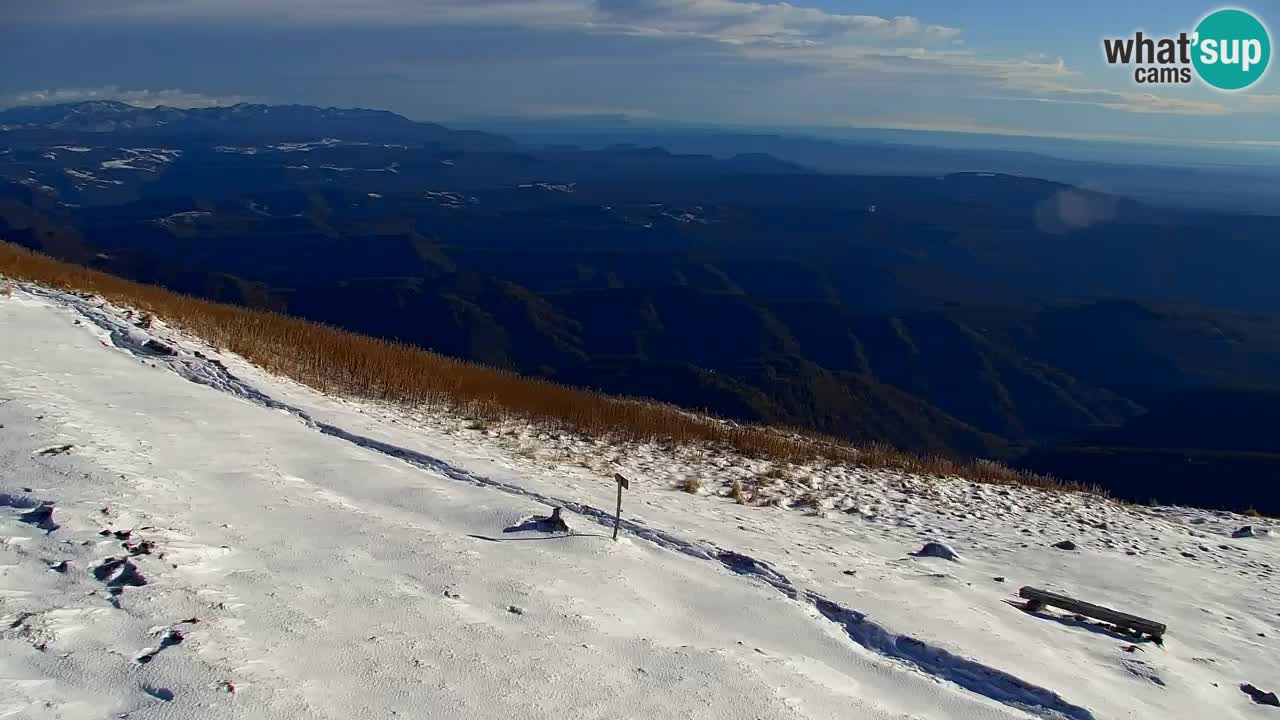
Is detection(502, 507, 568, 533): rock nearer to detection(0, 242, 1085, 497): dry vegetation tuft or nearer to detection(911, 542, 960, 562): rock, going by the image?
detection(911, 542, 960, 562): rock

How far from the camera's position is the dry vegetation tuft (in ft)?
45.6

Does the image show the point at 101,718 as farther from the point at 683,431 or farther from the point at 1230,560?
the point at 1230,560

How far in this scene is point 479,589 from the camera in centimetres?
586

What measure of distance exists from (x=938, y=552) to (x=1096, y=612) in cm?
200

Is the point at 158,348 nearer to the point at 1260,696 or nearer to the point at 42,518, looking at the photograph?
the point at 42,518

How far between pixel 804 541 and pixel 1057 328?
167 metres

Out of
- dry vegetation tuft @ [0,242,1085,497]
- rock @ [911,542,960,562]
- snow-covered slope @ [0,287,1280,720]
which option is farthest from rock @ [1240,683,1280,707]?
dry vegetation tuft @ [0,242,1085,497]

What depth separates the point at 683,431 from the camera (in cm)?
1497

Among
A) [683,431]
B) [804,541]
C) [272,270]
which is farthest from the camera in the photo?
[272,270]

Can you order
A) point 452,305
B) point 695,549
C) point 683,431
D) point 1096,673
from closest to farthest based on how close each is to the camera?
point 1096,673 → point 695,549 → point 683,431 → point 452,305

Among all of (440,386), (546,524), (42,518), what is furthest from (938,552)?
(440,386)

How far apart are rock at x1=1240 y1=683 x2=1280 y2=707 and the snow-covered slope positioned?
0.59 ft

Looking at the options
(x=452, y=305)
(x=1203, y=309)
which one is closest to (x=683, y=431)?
(x=452, y=305)

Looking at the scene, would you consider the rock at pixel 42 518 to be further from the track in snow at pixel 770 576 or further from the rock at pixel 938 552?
the rock at pixel 938 552
